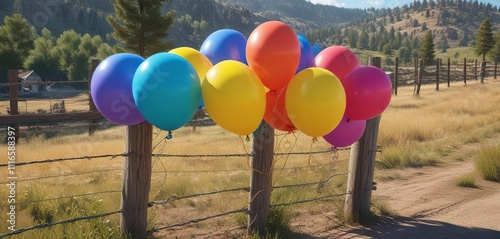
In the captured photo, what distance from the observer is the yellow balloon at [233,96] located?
301cm

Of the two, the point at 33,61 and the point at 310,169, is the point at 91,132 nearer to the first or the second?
the point at 310,169

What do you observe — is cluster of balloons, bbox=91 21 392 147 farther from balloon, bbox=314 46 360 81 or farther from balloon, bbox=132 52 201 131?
balloon, bbox=314 46 360 81

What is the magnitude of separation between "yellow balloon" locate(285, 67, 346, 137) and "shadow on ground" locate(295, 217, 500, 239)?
67.0 inches

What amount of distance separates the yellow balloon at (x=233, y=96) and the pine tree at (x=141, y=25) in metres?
18.3

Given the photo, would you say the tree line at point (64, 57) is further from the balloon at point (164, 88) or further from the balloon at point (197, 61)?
the balloon at point (164, 88)

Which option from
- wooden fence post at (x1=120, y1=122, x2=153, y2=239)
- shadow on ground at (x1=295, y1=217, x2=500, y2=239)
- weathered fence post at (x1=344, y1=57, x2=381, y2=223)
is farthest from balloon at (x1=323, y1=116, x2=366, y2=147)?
wooden fence post at (x1=120, y1=122, x2=153, y2=239)

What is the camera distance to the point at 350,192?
505cm

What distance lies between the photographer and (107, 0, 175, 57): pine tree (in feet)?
66.8

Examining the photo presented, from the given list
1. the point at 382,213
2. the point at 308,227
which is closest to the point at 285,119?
the point at 308,227

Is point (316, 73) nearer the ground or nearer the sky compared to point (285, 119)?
nearer the sky

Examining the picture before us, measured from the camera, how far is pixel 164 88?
288 cm

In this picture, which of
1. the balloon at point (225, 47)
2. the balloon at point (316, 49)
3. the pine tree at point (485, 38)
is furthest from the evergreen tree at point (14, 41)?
the pine tree at point (485, 38)

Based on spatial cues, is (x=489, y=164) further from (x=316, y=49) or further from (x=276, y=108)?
(x=276, y=108)

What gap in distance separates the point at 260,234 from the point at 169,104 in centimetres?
203
